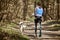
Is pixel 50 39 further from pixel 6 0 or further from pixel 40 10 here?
pixel 6 0

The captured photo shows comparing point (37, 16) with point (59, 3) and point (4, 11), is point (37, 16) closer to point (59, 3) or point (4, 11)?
point (4, 11)

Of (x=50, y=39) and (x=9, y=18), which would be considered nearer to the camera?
(x=50, y=39)

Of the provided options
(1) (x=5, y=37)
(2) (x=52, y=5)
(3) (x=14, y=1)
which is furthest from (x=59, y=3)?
(1) (x=5, y=37)

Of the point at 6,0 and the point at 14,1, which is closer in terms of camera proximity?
the point at 6,0

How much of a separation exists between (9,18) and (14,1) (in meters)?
2.40

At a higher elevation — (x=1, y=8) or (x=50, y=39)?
(x=1, y=8)

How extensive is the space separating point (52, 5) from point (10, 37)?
104ft

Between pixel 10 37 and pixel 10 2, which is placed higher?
pixel 10 2

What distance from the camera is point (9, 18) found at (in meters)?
26.7

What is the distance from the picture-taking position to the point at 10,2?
26.3 metres

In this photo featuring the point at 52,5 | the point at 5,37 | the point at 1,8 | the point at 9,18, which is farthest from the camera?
the point at 52,5

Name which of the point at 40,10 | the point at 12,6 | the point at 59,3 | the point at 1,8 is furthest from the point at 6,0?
the point at 59,3

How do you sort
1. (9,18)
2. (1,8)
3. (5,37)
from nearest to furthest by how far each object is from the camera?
1. (5,37)
2. (1,8)
3. (9,18)

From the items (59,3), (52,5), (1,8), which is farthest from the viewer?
(52,5)
